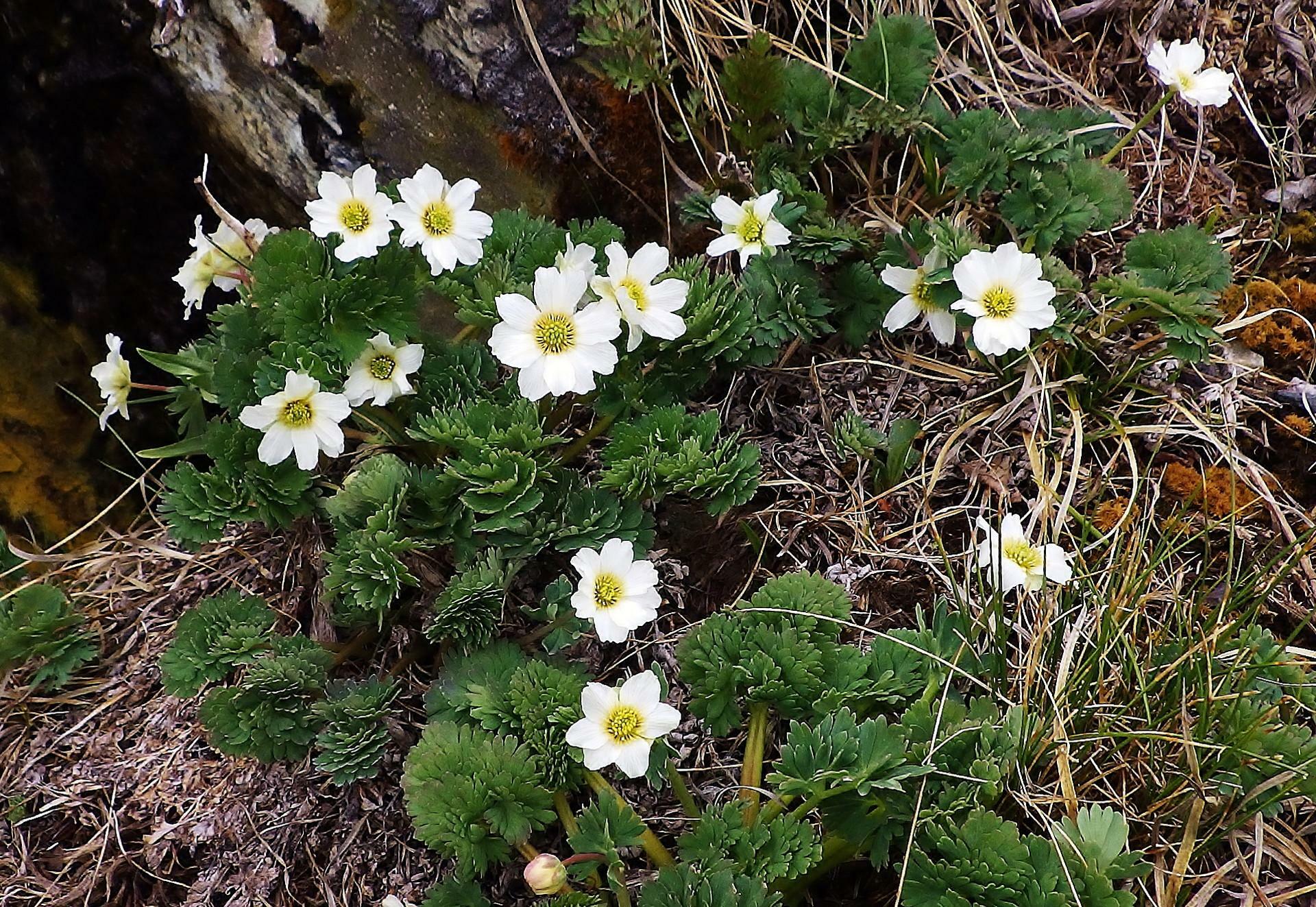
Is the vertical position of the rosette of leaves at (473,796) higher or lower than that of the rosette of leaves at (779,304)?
lower

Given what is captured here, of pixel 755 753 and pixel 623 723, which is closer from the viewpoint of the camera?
pixel 623 723

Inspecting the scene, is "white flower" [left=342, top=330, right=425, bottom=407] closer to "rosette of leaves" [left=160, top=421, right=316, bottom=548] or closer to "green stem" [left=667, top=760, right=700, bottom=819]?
"rosette of leaves" [left=160, top=421, right=316, bottom=548]

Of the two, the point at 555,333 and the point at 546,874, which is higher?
the point at 555,333

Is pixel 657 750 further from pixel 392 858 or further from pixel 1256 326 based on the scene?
pixel 1256 326

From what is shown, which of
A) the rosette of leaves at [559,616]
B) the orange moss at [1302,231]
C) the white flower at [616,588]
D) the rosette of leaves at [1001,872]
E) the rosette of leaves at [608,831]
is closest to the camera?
the rosette of leaves at [1001,872]

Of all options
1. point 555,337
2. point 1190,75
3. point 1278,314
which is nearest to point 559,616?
point 555,337

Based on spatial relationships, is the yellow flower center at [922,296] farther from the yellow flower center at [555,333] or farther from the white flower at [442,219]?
the white flower at [442,219]

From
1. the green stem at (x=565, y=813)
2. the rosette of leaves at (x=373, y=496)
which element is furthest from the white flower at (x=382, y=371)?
the green stem at (x=565, y=813)

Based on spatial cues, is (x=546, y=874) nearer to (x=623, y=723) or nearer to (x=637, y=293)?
(x=623, y=723)
